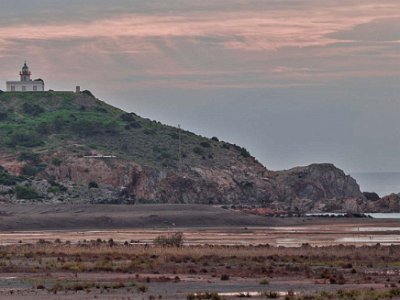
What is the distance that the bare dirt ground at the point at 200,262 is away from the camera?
161 ft

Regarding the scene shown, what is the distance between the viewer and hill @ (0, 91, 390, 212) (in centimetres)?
15850

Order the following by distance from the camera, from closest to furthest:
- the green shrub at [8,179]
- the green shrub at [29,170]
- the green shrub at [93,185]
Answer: the green shrub at [8,179]
the green shrub at [93,185]
the green shrub at [29,170]

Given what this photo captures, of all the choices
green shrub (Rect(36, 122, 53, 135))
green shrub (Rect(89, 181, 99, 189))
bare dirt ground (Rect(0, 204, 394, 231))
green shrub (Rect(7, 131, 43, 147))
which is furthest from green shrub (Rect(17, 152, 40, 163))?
bare dirt ground (Rect(0, 204, 394, 231))

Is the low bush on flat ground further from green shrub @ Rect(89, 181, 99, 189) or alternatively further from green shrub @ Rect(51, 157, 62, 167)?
green shrub @ Rect(51, 157, 62, 167)

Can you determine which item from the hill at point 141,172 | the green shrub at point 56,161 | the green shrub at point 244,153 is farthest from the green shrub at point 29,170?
the green shrub at point 244,153

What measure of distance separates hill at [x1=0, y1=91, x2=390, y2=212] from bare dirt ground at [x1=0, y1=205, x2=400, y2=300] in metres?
38.2

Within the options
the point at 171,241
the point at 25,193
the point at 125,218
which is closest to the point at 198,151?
the point at 25,193

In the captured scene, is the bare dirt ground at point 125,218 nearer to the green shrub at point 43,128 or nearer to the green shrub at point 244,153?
the green shrub at point 43,128

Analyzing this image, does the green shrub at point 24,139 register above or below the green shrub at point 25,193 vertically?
above

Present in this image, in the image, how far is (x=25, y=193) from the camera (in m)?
149

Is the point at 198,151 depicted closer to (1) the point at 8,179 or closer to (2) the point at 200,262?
(1) the point at 8,179

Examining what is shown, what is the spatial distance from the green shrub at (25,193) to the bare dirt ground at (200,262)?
28235mm

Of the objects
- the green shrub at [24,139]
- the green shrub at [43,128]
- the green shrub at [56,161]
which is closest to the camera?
the green shrub at [56,161]

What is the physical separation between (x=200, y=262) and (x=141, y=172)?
331ft
